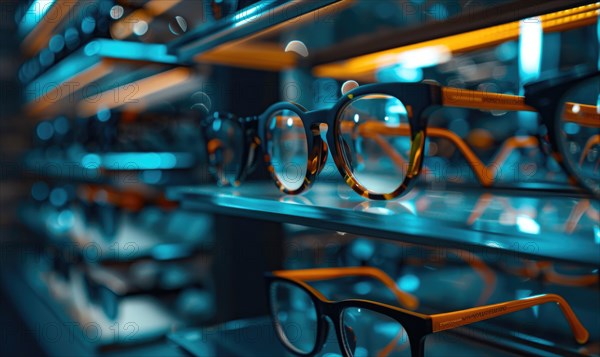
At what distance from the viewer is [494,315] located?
0.58 metres

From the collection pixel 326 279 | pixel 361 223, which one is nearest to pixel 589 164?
pixel 361 223

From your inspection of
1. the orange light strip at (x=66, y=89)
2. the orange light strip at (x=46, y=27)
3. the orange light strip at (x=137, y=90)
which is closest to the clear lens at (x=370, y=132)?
the orange light strip at (x=137, y=90)

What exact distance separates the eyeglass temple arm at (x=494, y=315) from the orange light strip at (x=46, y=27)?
4.85 ft

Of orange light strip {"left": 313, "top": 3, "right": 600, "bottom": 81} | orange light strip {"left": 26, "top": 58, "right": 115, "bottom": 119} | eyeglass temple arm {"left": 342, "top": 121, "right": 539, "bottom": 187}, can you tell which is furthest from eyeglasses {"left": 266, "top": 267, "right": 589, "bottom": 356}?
orange light strip {"left": 26, "top": 58, "right": 115, "bottom": 119}

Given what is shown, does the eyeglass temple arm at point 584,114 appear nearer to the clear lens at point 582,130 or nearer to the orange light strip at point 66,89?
the clear lens at point 582,130

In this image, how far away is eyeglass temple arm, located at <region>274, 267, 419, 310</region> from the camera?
898mm

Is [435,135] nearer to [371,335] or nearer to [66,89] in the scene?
[371,335]

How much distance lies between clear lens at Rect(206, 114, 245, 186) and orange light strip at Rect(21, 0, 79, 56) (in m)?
0.96

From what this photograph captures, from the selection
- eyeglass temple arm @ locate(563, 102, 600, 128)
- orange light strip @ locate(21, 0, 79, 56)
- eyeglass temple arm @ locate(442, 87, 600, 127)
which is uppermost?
orange light strip @ locate(21, 0, 79, 56)

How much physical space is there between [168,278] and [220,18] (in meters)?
0.91

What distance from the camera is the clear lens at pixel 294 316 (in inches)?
30.7

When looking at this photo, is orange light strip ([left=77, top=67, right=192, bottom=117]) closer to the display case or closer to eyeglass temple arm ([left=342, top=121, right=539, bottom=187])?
the display case

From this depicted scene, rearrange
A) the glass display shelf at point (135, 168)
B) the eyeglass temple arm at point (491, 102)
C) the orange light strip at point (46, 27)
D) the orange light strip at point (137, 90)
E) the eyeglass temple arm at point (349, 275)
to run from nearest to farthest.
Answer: the eyeglass temple arm at point (491, 102) < the eyeglass temple arm at point (349, 275) < the orange light strip at point (137, 90) < the glass display shelf at point (135, 168) < the orange light strip at point (46, 27)

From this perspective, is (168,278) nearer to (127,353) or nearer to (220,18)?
(127,353)
